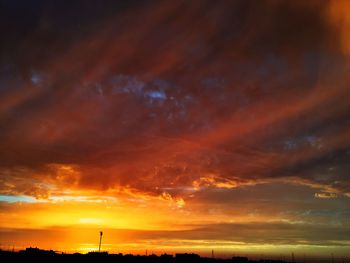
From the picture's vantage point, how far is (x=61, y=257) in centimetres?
7344

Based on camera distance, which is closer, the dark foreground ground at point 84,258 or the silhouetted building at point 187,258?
the dark foreground ground at point 84,258

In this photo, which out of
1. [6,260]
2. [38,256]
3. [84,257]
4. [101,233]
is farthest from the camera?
[101,233]

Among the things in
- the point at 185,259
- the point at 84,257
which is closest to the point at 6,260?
the point at 84,257

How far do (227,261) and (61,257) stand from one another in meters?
43.1

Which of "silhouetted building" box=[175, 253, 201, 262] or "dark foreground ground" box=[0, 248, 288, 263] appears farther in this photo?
"silhouetted building" box=[175, 253, 201, 262]

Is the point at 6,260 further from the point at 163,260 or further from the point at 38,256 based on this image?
the point at 163,260

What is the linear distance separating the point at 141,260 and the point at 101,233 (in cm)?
1226

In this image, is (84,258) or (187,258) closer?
(84,258)

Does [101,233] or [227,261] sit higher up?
[101,233]

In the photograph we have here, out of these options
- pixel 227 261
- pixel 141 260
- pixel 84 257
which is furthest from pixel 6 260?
pixel 227 261

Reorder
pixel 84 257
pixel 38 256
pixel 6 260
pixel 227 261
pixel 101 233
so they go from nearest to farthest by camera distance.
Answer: pixel 6 260, pixel 38 256, pixel 84 257, pixel 101 233, pixel 227 261

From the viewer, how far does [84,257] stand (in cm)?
7781

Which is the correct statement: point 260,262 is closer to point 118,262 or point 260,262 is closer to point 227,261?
point 227,261

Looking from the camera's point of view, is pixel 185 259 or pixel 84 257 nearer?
pixel 84 257
